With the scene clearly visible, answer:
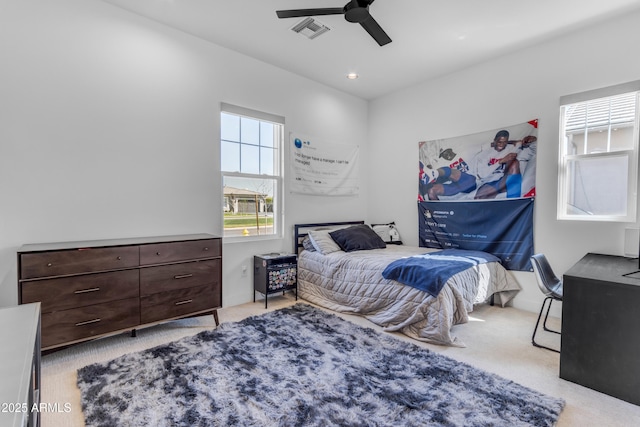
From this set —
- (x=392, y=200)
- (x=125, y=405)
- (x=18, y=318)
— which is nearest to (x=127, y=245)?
Answer: (x=125, y=405)

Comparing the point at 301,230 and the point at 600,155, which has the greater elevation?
the point at 600,155

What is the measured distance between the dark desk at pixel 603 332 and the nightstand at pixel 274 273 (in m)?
2.57

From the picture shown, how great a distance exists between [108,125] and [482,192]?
12.9 feet

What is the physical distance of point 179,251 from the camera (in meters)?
2.70

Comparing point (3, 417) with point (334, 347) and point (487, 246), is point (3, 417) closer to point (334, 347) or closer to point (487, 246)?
point (334, 347)

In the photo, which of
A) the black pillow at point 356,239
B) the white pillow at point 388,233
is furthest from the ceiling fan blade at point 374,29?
the white pillow at point 388,233

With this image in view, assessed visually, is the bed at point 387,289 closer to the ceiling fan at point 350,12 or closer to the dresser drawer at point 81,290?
the dresser drawer at point 81,290

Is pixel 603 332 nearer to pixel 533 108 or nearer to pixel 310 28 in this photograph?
pixel 533 108

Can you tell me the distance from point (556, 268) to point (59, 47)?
16.3ft

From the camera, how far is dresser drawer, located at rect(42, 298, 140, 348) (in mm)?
2145

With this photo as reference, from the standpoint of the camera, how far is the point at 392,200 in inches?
186

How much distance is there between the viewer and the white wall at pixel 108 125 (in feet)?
7.73

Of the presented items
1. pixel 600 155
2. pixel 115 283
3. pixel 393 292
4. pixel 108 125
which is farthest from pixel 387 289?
pixel 108 125

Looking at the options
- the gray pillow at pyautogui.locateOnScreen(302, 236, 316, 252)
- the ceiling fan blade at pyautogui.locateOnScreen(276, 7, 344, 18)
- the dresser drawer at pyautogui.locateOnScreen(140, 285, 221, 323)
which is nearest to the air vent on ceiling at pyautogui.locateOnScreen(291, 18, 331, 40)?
the ceiling fan blade at pyautogui.locateOnScreen(276, 7, 344, 18)
